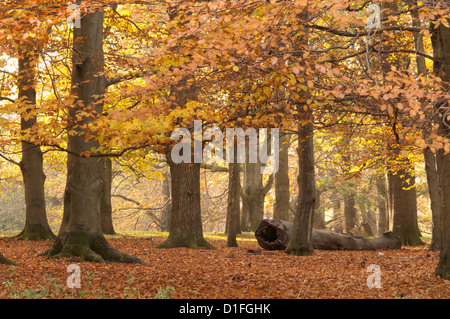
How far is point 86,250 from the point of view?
9.97m

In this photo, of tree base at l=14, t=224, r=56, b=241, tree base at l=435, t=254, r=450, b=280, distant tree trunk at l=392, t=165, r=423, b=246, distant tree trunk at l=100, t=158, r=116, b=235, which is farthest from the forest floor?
distant tree trunk at l=100, t=158, r=116, b=235

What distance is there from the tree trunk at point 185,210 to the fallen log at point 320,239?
66.9 inches

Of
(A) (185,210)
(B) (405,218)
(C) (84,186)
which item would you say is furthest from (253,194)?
(C) (84,186)

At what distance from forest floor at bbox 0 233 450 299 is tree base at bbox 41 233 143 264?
31 centimetres

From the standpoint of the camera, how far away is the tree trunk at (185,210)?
14.2 meters

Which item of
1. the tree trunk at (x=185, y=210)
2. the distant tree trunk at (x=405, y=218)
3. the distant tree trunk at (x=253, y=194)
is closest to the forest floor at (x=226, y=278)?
the tree trunk at (x=185, y=210)

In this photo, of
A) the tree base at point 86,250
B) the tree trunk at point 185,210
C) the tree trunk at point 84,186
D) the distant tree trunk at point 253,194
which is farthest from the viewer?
the distant tree trunk at point 253,194

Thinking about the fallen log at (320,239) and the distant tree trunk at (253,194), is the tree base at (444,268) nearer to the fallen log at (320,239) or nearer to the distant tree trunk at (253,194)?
the fallen log at (320,239)

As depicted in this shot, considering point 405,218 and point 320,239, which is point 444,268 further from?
point 405,218

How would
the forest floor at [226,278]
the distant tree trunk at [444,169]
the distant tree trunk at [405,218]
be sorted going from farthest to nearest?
the distant tree trunk at [405,218] → the distant tree trunk at [444,169] → the forest floor at [226,278]

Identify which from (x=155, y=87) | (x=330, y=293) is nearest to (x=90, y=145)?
(x=155, y=87)

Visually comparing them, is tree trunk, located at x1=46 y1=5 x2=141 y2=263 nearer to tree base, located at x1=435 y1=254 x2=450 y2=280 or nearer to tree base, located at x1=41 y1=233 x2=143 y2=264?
tree base, located at x1=41 y1=233 x2=143 y2=264

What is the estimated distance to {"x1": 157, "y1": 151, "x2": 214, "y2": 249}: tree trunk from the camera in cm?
1417

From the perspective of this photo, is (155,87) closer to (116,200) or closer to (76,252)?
(76,252)
